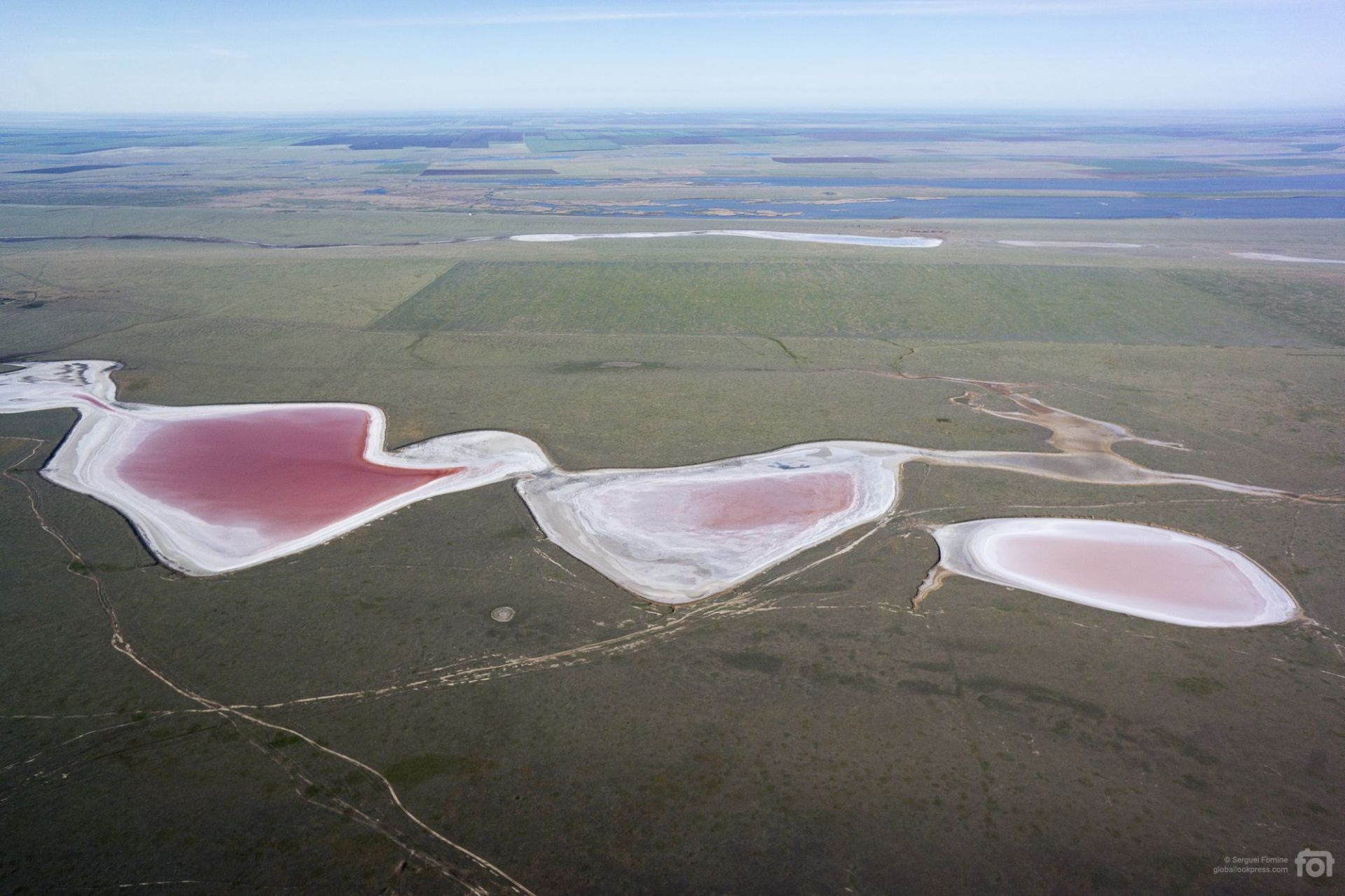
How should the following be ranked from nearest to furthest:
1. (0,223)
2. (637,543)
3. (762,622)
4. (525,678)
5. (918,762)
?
(918,762)
(525,678)
(762,622)
(637,543)
(0,223)

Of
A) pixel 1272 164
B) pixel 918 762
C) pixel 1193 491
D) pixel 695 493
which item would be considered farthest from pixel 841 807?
pixel 1272 164

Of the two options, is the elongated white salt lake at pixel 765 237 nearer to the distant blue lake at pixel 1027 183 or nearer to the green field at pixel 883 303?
the green field at pixel 883 303

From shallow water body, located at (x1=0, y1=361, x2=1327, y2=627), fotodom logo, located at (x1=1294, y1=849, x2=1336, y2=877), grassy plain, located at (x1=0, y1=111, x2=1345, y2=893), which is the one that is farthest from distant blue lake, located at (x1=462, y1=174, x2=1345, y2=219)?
fotodom logo, located at (x1=1294, y1=849, x2=1336, y2=877)

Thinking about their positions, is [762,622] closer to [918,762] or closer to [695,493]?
[918,762]

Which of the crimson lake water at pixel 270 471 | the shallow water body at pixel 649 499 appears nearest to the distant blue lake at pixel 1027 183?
the shallow water body at pixel 649 499

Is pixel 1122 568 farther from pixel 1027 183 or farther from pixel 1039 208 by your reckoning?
pixel 1027 183

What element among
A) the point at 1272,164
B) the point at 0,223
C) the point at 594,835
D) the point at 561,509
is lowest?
the point at 594,835
